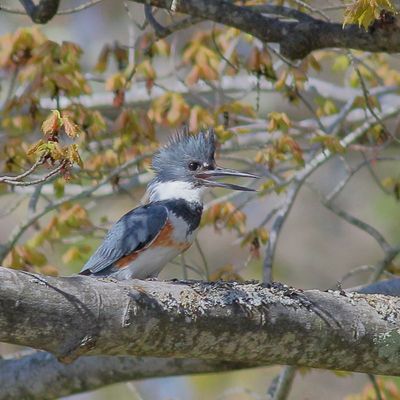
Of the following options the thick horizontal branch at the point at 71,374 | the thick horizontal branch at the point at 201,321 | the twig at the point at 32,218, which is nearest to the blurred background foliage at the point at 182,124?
the twig at the point at 32,218

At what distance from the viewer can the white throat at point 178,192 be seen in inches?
185

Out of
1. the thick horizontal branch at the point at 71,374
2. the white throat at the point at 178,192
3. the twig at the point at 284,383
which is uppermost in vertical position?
the white throat at the point at 178,192

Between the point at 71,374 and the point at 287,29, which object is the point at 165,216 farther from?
the point at 287,29

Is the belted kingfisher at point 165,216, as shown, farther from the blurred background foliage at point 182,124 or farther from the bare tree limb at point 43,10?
the bare tree limb at point 43,10

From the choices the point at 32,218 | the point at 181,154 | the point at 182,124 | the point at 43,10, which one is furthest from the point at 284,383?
the point at 43,10

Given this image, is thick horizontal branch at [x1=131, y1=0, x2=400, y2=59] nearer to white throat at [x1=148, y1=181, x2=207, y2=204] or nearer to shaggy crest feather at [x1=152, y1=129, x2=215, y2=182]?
shaggy crest feather at [x1=152, y1=129, x2=215, y2=182]

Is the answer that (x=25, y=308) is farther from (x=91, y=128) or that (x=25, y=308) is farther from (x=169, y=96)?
(x=169, y=96)

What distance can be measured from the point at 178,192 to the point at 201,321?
1.82 m

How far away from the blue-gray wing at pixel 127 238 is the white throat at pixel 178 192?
30cm

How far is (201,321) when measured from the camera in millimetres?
2939

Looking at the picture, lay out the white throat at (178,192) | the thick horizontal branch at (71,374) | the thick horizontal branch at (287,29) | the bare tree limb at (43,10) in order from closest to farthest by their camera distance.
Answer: the thick horizontal branch at (287,29), the bare tree limb at (43,10), the thick horizontal branch at (71,374), the white throat at (178,192)

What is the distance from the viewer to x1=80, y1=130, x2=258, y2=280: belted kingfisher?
14.0 ft

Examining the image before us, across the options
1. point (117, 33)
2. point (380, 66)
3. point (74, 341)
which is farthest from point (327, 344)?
point (117, 33)

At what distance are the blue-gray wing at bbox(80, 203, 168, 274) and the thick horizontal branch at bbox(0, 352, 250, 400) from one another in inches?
18.1
